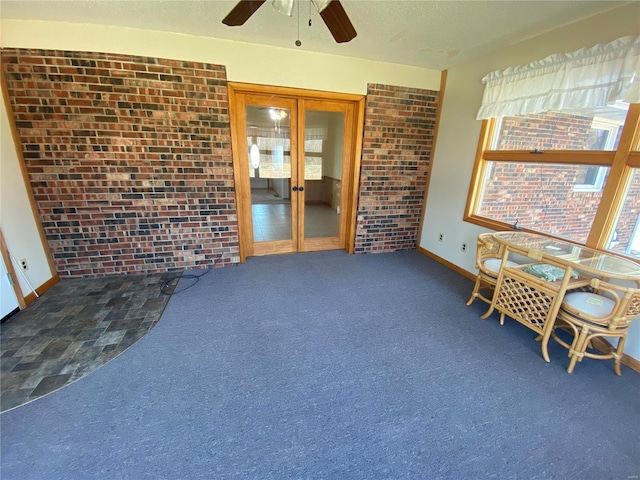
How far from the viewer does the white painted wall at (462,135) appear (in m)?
2.23

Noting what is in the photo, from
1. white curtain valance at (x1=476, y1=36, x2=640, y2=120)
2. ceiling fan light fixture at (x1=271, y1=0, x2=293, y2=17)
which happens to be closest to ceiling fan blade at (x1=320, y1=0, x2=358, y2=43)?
ceiling fan light fixture at (x1=271, y1=0, x2=293, y2=17)

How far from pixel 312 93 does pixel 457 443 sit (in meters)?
3.46

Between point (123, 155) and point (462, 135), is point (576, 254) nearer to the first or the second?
point (462, 135)

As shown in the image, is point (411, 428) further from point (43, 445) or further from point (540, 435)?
point (43, 445)

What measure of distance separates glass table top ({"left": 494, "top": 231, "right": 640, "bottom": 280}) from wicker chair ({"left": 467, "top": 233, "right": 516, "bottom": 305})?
0.41ft

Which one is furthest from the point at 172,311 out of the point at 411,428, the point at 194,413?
the point at 411,428

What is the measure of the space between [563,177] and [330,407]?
2825mm

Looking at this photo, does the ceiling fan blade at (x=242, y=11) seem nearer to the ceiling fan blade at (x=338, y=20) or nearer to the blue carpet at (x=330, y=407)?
the ceiling fan blade at (x=338, y=20)

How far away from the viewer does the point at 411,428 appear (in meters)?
1.48

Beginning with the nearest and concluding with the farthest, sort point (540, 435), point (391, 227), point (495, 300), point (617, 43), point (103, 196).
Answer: point (540, 435) → point (617, 43) → point (495, 300) → point (103, 196) → point (391, 227)

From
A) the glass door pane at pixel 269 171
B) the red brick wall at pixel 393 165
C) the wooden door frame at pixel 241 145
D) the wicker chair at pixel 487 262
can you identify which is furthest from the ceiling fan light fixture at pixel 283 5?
the wicker chair at pixel 487 262

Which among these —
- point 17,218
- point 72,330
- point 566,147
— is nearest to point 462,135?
point 566,147

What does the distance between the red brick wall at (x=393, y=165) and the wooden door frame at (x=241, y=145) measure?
0.09 m

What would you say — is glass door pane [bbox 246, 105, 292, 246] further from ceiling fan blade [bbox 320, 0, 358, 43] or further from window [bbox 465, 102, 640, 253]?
window [bbox 465, 102, 640, 253]
